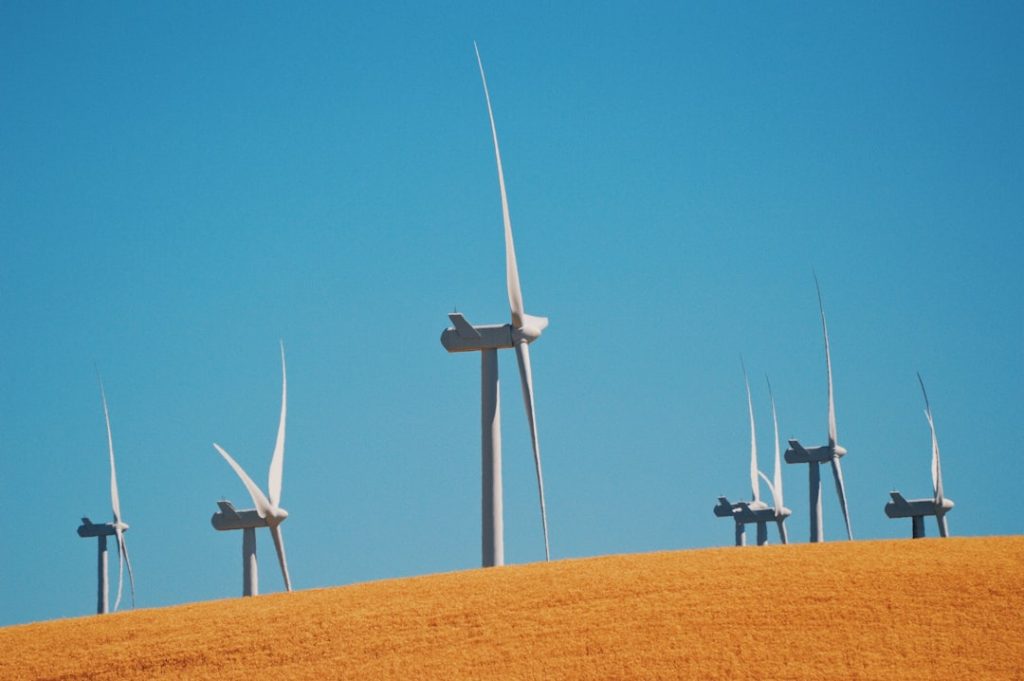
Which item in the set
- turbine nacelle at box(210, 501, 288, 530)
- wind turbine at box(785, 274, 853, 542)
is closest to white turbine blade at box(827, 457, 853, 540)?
wind turbine at box(785, 274, 853, 542)

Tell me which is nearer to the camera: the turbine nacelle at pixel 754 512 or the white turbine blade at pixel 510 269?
the white turbine blade at pixel 510 269

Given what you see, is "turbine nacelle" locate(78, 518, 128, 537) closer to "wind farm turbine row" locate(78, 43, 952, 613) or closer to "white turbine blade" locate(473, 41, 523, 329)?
"wind farm turbine row" locate(78, 43, 952, 613)

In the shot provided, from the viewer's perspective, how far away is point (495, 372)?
51.8 m

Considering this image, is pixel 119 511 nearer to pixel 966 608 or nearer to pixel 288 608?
pixel 288 608

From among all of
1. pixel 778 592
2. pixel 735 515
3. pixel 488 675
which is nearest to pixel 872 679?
pixel 778 592

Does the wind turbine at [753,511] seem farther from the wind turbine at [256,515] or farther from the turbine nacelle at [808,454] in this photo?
the wind turbine at [256,515]

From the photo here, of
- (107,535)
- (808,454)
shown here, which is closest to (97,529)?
(107,535)

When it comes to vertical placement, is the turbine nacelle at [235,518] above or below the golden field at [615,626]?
above

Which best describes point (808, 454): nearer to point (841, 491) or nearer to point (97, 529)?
point (841, 491)

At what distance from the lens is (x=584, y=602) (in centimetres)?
4181

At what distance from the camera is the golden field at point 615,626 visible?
120ft

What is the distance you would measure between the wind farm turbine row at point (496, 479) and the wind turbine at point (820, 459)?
0.20ft

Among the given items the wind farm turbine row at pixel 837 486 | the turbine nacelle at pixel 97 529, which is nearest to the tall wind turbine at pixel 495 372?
the wind farm turbine row at pixel 837 486

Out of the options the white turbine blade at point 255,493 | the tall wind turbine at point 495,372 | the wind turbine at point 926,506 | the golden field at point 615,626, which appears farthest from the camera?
the wind turbine at point 926,506
